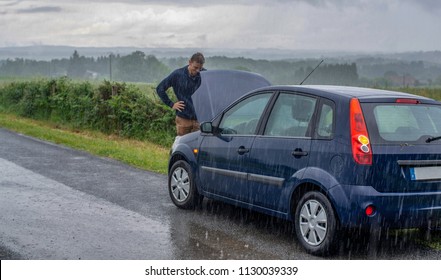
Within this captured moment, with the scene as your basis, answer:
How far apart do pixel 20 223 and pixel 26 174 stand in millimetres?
4202

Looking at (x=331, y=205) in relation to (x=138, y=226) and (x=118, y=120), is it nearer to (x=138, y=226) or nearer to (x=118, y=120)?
(x=138, y=226)

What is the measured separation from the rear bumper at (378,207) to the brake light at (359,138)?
28 centimetres

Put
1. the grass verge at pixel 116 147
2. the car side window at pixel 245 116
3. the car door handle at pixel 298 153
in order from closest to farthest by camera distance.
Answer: the car door handle at pixel 298 153 < the car side window at pixel 245 116 < the grass verge at pixel 116 147

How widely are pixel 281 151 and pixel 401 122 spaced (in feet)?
4.25

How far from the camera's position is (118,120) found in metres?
21.8

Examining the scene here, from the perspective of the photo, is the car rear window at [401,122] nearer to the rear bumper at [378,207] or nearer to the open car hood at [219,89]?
the rear bumper at [378,207]

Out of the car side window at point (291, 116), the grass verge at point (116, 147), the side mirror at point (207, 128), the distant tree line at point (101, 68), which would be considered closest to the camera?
the car side window at point (291, 116)

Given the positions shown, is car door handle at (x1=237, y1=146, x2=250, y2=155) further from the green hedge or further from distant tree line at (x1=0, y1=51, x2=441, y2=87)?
distant tree line at (x1=0, y1=51, x2=441, y2=87)

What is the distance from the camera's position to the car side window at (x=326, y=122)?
715cm

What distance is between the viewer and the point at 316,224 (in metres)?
7.08

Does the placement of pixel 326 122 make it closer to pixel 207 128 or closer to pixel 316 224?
pixel 316 224

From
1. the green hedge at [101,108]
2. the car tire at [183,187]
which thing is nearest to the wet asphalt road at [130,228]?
the car tire at [183,187]

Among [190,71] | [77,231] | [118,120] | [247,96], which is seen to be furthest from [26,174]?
[118,120]

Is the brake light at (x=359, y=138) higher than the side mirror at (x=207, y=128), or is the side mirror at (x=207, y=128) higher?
the brake light at (x=359, y=138)
